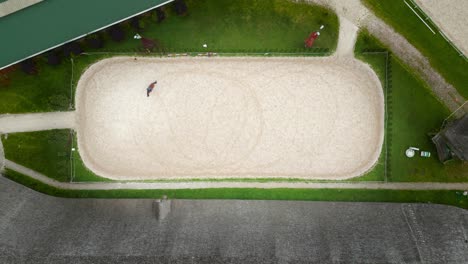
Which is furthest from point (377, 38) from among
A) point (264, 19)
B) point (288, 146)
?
point (288, 146)

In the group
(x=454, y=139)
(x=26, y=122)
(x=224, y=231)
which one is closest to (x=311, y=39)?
(x=454, y=139)

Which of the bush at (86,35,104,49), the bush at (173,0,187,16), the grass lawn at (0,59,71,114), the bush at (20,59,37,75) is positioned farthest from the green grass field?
the bush at (20,59,37,75)

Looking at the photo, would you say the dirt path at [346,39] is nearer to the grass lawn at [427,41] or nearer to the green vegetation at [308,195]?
the grass lawn at [427,41]

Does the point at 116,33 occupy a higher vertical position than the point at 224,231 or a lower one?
higher

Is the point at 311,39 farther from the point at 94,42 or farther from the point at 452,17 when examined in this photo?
the point at 94,42

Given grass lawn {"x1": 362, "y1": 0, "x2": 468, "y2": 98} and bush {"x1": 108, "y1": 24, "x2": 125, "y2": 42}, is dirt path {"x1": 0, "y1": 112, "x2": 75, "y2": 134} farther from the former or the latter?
grass lawn {"x1": 362, "y1": 0, "x2": 468, "y2": 98}

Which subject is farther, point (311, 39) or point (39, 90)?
point (39, 90)
